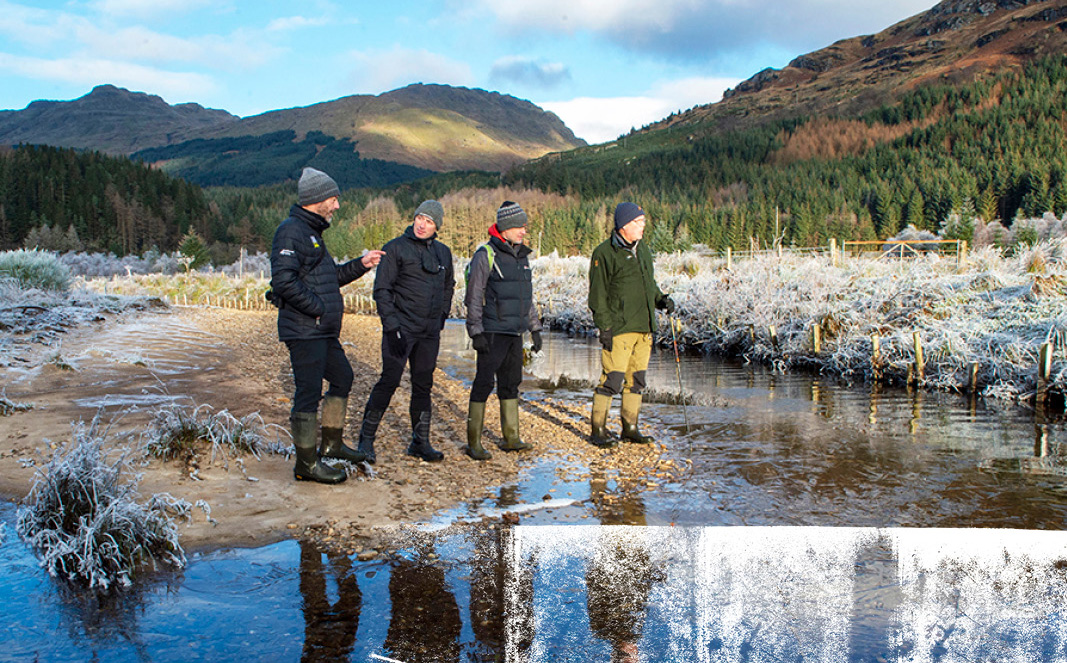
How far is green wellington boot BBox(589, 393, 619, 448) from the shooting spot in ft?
24.5

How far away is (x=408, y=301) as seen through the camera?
20.3 feet

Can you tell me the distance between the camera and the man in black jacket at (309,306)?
17.1 feet

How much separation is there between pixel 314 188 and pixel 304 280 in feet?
2.24

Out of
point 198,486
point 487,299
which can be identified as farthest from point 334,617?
point 487,299

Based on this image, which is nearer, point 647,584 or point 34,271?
point 647,584

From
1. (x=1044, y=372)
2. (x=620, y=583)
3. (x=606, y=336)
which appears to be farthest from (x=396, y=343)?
(x=1044, y=372)

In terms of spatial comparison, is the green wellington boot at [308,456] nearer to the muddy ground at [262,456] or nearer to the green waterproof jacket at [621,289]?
the muddy ground at [262,456]

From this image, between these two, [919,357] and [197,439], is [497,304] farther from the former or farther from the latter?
[919,357]

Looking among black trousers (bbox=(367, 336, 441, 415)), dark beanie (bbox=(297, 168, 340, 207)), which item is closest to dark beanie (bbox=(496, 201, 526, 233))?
black trousers (bbox=(367, 336, 441, 415))

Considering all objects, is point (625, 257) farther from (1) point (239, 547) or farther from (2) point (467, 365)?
(2) point (467, 365)

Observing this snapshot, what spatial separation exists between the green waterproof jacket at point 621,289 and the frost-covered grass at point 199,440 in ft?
10.4

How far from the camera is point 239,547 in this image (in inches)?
174

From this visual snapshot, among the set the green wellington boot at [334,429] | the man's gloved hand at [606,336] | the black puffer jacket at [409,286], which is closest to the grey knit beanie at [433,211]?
the black puffer jacket at [409,286]

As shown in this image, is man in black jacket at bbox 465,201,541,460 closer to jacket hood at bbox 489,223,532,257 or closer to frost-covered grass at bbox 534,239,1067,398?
jacket hood at bbox 489,223,532,257
